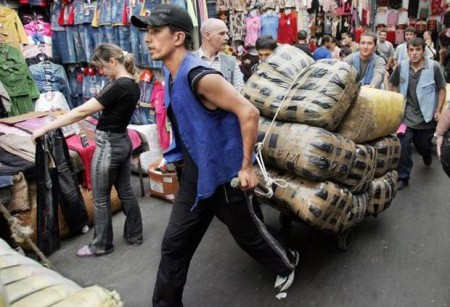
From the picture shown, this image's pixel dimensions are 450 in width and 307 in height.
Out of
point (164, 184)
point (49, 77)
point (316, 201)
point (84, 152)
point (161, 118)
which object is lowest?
point (164, 184)

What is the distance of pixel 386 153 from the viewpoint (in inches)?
122

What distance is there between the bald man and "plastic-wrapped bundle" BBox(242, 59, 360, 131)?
45.8 inches

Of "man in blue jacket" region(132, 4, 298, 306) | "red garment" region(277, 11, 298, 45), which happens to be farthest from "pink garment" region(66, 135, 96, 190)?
"red garment" region(277, 11, 298, 45)

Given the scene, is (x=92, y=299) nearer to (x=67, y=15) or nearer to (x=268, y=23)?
(x=67, y=15)

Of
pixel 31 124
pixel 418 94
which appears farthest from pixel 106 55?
pixel 418 94

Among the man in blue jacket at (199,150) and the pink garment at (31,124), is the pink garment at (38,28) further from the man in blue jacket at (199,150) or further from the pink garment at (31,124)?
the man in blue jacket at (199,150)

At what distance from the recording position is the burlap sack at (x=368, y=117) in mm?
2760

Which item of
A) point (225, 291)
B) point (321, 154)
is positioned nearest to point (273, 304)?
point (225, 291)

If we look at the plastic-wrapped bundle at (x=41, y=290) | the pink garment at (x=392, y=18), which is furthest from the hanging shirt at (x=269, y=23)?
the plastic-wrapped bundle at (x=41, y=290)

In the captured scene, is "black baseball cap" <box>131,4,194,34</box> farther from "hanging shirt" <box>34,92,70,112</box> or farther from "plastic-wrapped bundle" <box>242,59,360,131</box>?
"hanging shirt" <box>34,92,70,112</box>

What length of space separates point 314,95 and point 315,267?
4.18 ft

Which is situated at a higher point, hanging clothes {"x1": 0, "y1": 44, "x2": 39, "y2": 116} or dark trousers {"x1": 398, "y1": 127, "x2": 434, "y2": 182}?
hanging clothes {"x1": 0, "y1": 44, "x2": 39, "y2": 116}

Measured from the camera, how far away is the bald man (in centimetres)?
382

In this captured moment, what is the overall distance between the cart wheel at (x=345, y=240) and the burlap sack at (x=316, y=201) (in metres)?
0.43
